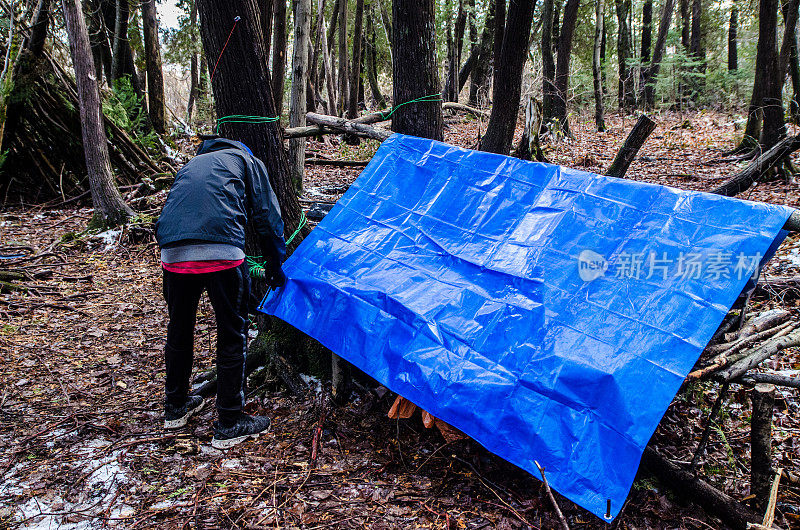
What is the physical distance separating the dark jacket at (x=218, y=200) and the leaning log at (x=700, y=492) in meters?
2.59

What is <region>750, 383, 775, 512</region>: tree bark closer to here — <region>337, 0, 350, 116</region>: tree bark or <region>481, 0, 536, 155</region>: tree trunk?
<region>481, 0, 536, 155</region>: tree trunk

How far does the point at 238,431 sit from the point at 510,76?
5.40 metres

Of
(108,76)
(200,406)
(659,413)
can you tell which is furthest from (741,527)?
(108,76)

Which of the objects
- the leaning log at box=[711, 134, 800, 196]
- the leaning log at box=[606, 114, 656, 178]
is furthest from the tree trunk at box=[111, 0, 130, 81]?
the leaning log at box=[711, 134, 800, 196]

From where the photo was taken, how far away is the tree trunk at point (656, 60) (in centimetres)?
1455

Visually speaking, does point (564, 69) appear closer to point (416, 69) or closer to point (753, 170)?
point (753, 170)

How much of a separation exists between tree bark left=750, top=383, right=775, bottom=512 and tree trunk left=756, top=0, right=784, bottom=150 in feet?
24.4

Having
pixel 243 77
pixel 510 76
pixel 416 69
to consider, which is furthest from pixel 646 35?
pixel 243 77

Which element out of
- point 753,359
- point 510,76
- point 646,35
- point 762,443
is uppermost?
point 646,35

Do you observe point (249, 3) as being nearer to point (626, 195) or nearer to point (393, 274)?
point (393, 274)

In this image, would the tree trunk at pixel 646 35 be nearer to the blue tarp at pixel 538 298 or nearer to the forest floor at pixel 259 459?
the forest floor at pixel 259 459

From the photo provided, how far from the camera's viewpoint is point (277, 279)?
3.50m

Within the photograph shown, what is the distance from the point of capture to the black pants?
307 cm

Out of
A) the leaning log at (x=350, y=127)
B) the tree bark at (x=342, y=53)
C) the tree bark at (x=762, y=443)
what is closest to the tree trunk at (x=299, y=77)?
the leaning log at (x=350, y=127)
